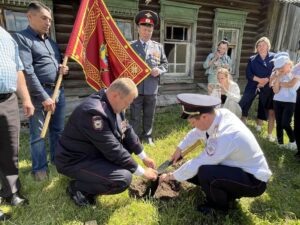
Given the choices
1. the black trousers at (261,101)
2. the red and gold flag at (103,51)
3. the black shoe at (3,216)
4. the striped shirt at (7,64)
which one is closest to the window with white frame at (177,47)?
the black trousers at (261,101)

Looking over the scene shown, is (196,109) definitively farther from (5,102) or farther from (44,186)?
(44,186)

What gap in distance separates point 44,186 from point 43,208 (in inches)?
17.0

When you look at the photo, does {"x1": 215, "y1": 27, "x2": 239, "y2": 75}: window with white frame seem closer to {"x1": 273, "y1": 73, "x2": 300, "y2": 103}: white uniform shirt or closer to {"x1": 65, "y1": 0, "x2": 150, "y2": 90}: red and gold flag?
{"x1": 273, "y1": 73, "x2": 300, "y2": 103}: white uniform shirt

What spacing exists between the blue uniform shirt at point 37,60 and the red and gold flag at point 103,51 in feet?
1.24

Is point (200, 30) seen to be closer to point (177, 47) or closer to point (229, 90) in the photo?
point (177, 47)

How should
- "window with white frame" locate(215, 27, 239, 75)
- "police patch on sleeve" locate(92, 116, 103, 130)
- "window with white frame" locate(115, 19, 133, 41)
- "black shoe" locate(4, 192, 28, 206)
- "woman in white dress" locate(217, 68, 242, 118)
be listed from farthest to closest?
1. "window with white frame" locate(215, 27, 239, 75)
2. "window with white frame" locate(115, 19, 133, 41)
3. "woman in white dress" locate(217, 68, 242, 118)
4. "black shoe" locate(4, 192, 28, 206)
5. "police patch on sleeve" locate(92, 116, 103, 130)

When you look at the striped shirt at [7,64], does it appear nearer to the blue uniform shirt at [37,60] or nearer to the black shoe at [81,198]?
the blue uniform shirt at [37,60]

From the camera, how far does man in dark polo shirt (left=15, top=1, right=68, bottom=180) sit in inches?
115

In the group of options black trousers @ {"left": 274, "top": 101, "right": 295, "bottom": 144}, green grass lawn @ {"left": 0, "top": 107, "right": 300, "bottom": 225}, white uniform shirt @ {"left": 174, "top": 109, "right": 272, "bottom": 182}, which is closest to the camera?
white uniform shirt @ {"left": 174, "top": 109, "right": 272, "bottom": 182}

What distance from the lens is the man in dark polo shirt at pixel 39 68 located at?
292 cm

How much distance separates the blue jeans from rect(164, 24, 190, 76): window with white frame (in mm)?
3977

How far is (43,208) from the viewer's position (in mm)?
2717

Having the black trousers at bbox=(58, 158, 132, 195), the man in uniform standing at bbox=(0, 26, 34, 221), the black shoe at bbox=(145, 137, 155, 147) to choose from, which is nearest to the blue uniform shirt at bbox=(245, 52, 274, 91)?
the black shoe at bbox=(145, 137, 155, 147)

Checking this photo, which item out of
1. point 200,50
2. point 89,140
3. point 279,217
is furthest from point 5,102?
point 200,50
